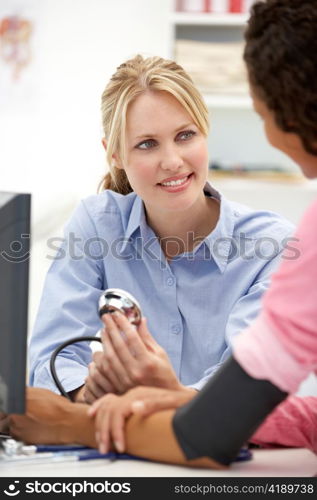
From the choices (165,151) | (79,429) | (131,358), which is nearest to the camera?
(79,429)

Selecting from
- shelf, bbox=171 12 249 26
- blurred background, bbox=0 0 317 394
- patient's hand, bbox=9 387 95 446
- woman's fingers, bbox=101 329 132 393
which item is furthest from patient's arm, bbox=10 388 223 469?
shelf, bbox=171 12 249 26

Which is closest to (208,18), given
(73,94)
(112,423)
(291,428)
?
(73,94)

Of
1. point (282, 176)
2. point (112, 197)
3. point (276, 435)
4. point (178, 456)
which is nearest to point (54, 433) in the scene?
point (178, 456)

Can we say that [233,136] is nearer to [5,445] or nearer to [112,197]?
[112,197]

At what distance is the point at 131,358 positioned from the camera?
4.74ft

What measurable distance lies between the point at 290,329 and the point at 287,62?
0.38 meters

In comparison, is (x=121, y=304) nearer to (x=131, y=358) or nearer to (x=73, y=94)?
(x=131, y=358)

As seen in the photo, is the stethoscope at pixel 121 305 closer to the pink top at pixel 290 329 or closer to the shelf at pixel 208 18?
the pink top at pixel 290 329

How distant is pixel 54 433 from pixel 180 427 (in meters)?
0.29

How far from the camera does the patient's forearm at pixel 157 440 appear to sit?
1206 mm

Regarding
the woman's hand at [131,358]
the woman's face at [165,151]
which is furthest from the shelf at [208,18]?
the woman's hand at [131,358]

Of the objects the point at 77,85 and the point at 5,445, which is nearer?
the point at 5,445

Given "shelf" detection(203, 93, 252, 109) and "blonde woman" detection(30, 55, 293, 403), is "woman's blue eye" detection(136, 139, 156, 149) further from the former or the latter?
"shelf" detection(203, 93, 252, 109)
